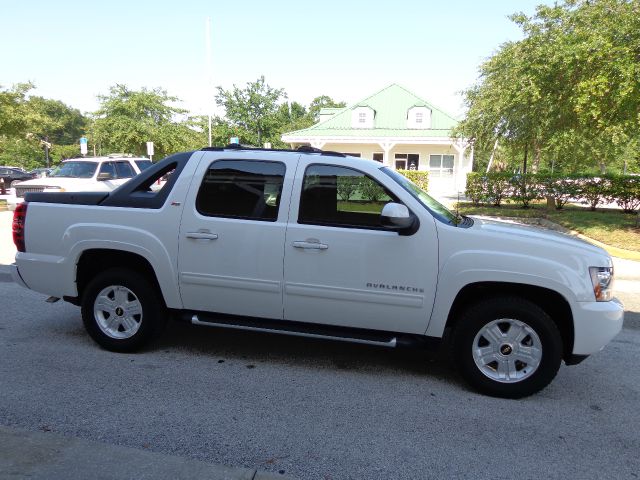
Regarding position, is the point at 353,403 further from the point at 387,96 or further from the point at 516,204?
the point at 387,96

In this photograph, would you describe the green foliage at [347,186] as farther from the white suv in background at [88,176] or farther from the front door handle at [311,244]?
the white suv in background at [88,176]

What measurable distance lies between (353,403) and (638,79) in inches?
427

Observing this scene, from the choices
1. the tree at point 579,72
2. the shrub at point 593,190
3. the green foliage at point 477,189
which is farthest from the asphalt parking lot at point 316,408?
the green foliage at point 477,189

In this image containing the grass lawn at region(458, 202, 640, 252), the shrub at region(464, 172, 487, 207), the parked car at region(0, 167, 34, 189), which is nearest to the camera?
the grass lawn at region(458, 202, 640, 252)

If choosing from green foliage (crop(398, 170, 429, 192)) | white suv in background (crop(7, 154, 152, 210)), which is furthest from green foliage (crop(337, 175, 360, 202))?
green foliage (crop(398, 170, 429, 192))

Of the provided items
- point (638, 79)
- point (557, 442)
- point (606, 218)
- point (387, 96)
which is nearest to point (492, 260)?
point (557, 442)

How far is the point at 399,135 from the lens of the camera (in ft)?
109

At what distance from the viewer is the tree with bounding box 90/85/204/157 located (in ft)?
94.3

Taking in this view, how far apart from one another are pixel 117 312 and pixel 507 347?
3.42 meters

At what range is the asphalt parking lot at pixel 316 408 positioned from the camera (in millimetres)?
3035

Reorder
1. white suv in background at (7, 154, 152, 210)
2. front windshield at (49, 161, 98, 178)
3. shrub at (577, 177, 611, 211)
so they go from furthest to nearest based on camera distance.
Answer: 1. shrub at (577, 177, 611, 211)
2. front windshield at (49, 161, 98, 178)
3. white suv in background at (7, 154, 152, 210)

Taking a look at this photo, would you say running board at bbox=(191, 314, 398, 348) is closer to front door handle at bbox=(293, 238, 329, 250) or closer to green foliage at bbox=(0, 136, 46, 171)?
front door handle at bbox=(293, 238, 329, 250)

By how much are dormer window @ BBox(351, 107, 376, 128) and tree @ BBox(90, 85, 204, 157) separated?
11.5m

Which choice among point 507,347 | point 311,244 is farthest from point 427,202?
point 507,347
